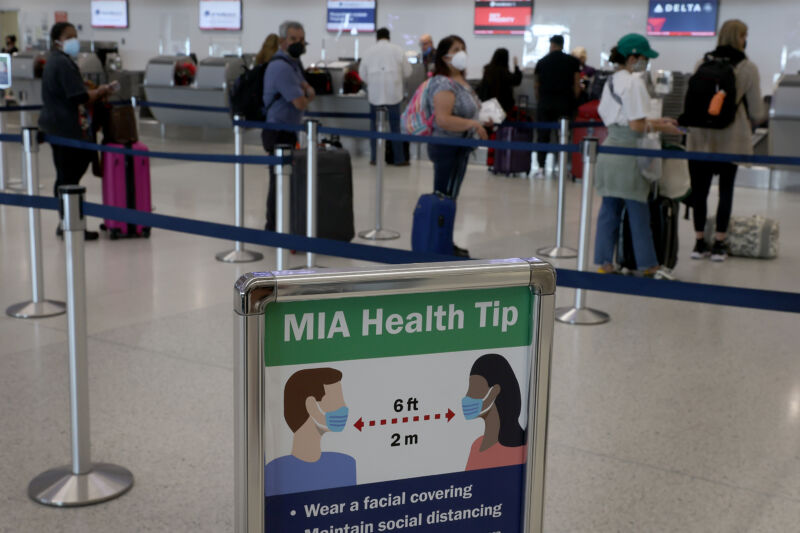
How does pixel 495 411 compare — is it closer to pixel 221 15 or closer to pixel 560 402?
pixel 560 402

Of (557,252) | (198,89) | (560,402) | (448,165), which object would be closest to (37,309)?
(448,165)

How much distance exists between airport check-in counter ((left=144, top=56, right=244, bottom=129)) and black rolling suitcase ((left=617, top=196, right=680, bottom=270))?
9.16 metres

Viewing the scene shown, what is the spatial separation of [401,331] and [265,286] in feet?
0.74

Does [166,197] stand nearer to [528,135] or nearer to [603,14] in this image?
[528,135]

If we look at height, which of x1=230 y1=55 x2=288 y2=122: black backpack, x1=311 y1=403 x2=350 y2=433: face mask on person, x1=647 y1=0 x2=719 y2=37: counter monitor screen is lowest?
x1=311 y1=403 x2=350 y2=433: face mask on person

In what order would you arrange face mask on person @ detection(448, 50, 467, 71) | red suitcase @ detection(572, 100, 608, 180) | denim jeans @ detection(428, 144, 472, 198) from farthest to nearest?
red suitcase @ detection(572, 100, 608, 180), denim jeans @ detection(428, 144, 472, 198), face mask on person @ detection(448, 50, 467, 71)

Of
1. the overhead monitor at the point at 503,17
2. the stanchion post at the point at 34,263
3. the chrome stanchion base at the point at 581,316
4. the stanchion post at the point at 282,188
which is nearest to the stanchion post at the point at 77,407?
the stanchion post at the point at 282,188

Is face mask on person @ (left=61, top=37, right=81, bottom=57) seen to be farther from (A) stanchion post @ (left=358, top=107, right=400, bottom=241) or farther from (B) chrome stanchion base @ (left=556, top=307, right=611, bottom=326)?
(B) chrome stanchion base @ (left=556, top=307, right=611, bottom=326)

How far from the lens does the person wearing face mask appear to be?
6516 mm

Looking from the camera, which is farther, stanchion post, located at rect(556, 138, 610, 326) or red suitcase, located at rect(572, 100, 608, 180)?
red suitcase, located at rect(572, 100, 608, 180)

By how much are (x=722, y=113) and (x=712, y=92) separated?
0.15 metres

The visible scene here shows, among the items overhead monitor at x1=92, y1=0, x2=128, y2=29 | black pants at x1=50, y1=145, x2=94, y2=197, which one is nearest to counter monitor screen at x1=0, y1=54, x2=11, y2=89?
black pants at x1=50, y1=145, x2=94, y2=197

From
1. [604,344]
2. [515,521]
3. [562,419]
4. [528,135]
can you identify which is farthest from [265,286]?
[528,135]

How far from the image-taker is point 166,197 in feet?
28.9
